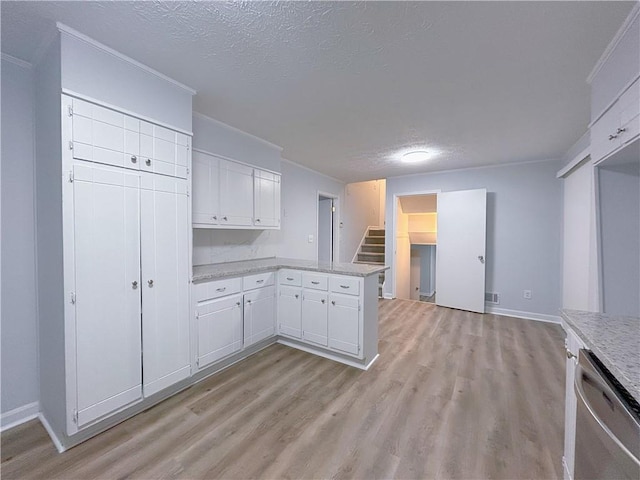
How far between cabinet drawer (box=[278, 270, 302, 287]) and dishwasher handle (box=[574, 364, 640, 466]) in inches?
89.2

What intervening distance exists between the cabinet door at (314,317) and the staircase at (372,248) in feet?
12.2

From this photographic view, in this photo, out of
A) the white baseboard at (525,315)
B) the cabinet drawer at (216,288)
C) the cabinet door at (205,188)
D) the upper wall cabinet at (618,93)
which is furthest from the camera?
the white baseboard at (525,315)

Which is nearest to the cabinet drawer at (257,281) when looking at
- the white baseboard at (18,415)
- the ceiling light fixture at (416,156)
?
the white baseboard at (18,415)

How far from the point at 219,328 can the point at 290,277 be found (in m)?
0.92

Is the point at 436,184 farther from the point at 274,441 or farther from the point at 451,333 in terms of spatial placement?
the point at 274,441

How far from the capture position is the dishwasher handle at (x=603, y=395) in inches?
31.1

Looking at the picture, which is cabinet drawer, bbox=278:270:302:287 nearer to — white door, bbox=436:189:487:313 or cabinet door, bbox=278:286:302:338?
cabinet door, bbox=278:286:302:338

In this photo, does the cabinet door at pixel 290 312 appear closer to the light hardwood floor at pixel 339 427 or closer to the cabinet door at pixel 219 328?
the light hardwood floor at pixel 339 427

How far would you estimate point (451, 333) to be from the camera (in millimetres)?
3482

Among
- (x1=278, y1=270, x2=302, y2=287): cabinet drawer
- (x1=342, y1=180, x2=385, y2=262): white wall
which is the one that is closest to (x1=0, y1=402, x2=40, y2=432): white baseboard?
(x1=278, y1=270, x2=302, y2=287): cabinet drawer

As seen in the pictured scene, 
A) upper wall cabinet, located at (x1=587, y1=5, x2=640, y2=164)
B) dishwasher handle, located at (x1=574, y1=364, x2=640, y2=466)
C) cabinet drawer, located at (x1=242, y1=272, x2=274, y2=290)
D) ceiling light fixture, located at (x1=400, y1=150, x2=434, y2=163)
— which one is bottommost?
dishwasher handle, located at (x1=574, y1=364, x2=640, y2=466)

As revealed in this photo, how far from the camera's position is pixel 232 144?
9.98 ft

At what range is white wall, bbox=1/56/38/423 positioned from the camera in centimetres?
174

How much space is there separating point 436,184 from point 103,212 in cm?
482
